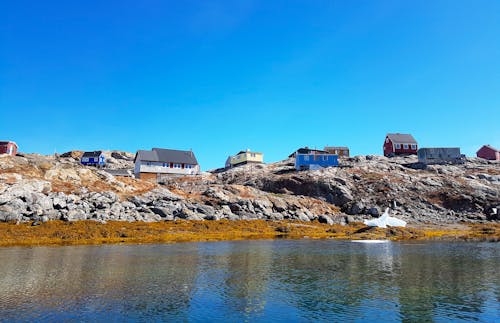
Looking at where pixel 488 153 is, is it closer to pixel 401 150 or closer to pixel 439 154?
pixel 439 154

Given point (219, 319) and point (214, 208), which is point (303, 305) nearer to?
point (219, 319)

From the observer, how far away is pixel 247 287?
2725 centimetres

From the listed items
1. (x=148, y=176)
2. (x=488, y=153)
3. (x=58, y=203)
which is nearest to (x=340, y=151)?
(x=488, y=153)

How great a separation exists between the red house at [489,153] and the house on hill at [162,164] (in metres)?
126

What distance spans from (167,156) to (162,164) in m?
4.24

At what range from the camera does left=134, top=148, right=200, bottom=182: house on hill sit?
123250 mm

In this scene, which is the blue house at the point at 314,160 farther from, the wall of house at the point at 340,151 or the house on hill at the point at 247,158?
the wall of house at the point at 340,151

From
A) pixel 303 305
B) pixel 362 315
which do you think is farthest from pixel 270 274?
pixel 362 315

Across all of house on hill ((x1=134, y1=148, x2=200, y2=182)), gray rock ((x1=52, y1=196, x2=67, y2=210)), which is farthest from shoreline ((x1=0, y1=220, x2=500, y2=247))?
house on hill ((x1=134, y1=148, x2=200, y2=182))

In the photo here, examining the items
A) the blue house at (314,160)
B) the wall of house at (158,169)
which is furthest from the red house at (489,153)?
the wall of house at (158,169)

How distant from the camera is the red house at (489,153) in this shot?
152 meters

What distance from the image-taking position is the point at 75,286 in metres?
26.9

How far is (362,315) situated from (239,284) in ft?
35.9

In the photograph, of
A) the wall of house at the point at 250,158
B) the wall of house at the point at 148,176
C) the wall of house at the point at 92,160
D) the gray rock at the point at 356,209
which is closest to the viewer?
the gray rock at the point at 356,209
